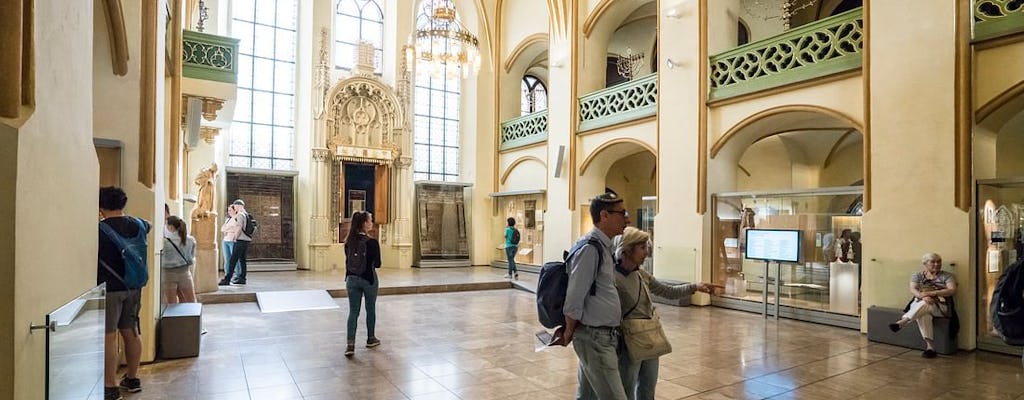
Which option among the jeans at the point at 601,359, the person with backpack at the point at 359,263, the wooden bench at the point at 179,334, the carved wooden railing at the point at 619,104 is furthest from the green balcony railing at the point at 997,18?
the wooden bench at the point at 179,334

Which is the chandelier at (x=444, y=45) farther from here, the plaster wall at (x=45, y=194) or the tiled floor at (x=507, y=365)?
the plaster wall at (x=45, y=194)

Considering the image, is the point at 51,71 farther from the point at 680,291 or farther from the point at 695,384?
the point at 695,384

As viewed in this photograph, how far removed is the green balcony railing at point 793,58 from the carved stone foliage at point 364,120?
8866mm

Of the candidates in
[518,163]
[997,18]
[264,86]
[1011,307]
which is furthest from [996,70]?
[264,86]

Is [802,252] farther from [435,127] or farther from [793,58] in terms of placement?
[435,127]

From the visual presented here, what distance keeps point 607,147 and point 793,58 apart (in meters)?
4.44

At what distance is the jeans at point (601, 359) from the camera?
292cm

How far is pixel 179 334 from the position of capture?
5.77 meters

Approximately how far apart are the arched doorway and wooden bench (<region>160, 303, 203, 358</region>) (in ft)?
25.6

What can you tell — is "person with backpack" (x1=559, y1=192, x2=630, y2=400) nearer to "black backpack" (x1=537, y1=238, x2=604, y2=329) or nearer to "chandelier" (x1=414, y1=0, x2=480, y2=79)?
"black backpack" (x1=537, y1=238, x2=604, y2=329)

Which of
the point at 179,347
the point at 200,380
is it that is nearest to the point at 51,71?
the point at 200,380

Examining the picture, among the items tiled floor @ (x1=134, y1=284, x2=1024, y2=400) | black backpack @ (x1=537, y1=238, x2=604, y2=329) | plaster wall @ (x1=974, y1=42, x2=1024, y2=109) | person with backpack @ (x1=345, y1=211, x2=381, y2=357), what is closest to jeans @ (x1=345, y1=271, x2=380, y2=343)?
person with backpack @ (x1=345, y1=211, x2=381, y2=357)

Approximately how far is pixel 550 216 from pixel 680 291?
10.5 m

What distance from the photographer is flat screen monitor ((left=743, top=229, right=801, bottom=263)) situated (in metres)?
8.34
